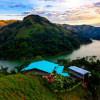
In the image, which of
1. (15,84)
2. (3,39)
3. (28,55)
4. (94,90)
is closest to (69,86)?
(94,90)

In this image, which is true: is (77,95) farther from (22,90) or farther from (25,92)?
(22,90)

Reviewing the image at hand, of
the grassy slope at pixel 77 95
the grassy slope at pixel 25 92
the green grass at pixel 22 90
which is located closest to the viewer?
the green grass at pixel 22 90

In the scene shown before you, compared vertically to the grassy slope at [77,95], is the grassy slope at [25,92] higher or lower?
higher

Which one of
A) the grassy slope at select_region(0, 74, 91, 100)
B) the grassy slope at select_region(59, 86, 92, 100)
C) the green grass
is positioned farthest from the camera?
the grassy slope at select_region(59, 86, 92, 100)

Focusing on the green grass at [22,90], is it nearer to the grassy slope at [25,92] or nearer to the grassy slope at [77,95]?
the grassy slope at [25,92]

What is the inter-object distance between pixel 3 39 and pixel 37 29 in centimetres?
3146

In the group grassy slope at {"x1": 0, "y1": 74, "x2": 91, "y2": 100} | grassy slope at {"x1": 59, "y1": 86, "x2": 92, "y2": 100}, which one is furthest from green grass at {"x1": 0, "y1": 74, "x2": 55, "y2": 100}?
grassy slope at {"x1": 59, "y1": 86, "x2": 92, "y2": 100}

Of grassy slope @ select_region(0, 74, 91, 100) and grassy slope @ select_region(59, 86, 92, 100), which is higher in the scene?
grassy slope @ select_region(0, 74, 91, 100)

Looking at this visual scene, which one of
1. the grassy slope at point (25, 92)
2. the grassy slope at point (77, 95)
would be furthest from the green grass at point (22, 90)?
the grassy slope at point (77, 95)

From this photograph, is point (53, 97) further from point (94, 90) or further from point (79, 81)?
point (94, 90)

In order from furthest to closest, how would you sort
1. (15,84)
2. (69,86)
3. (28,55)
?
(28,55)
(69,86)
(15,84)

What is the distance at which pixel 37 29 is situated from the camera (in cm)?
8156

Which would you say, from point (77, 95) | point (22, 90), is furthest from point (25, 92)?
point (77, 95)

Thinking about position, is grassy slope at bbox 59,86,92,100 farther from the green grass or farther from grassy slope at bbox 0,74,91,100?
the green grass
